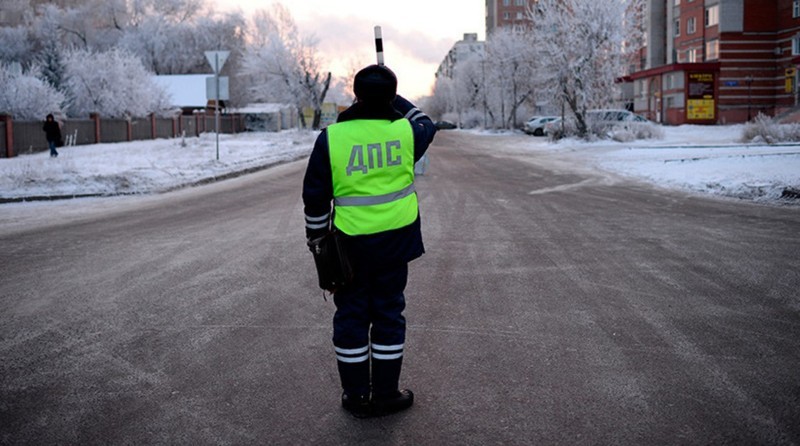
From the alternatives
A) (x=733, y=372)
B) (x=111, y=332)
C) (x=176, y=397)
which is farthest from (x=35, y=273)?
(x=733, y=372)

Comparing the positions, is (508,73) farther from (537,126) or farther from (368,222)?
(368,222)

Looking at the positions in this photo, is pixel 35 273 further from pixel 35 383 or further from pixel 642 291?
pixel 642 291

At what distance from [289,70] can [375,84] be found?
73.9 m

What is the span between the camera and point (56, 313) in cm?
605

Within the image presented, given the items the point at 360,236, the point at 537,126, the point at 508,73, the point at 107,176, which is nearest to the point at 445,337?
the point at 360,236

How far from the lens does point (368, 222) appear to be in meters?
3.99

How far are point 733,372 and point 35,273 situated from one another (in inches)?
266

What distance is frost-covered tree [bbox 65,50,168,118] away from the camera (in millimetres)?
45844

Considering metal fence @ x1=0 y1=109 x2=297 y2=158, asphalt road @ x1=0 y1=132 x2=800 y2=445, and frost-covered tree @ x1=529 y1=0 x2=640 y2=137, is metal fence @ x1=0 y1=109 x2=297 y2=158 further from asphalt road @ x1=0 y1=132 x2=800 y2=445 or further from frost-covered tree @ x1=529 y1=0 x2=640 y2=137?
asphalt road @ x1=0 y1=132 x2=800 y2=445

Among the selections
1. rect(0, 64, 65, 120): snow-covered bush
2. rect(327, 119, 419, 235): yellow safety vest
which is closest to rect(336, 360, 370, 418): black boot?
rect(327, 119, 419, 235): yellow safety vest

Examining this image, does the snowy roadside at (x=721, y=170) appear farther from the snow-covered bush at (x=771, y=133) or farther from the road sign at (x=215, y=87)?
the road sign at (x=215, y=87)

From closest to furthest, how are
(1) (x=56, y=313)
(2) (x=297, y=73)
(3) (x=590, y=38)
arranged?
1. (1) (x=56, y=313)
2. (3) (x=590, y=38)
3. (2) (x=297, y=73)

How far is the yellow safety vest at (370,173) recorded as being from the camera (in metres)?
3.92

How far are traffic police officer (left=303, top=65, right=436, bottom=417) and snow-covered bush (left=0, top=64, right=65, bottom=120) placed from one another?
36.3 m
